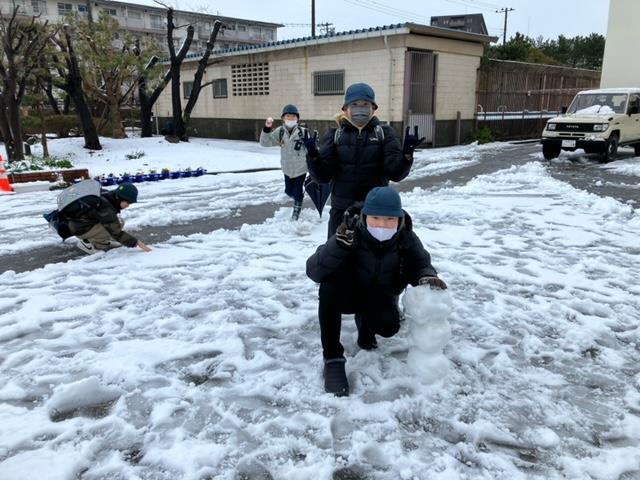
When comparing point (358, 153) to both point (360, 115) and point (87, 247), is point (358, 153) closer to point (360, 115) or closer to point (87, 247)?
point (360, 115)

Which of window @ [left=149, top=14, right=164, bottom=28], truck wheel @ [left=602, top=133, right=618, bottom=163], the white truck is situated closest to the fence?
the white truck

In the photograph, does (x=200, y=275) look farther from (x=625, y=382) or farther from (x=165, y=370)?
(x=625, y=382)

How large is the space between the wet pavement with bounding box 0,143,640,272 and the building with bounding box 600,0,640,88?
5293mm

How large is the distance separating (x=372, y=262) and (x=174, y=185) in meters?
8.05

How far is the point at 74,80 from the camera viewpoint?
14414 mm

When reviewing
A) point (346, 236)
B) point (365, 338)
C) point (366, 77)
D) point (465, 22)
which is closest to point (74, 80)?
point (366, 77)

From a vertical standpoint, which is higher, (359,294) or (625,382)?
(359,294)

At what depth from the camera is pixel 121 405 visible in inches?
110

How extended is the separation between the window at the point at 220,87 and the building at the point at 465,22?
22.4 m

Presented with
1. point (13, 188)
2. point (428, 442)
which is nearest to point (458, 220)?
point (428, 442)

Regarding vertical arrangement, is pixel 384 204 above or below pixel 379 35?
below

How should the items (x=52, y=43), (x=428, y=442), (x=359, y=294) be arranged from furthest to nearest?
1. (x=52, y=43)
2. (x=359, y=294)
3. (x=428, y=442)

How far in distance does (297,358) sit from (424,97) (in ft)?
50.6

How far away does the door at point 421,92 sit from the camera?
1631 centimetres
